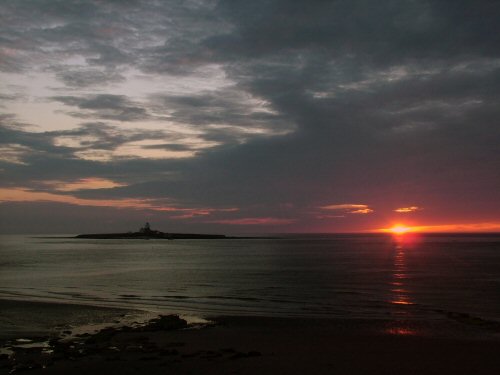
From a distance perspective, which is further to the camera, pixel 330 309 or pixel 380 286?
pixel 380 286

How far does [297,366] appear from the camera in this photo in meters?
16.9

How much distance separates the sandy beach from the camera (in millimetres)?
16484

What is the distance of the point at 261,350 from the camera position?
19297 millimetres

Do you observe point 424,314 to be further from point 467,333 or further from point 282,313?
point 282,313

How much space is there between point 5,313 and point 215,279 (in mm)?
27657

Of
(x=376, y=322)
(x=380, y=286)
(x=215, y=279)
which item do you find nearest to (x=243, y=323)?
(x=376, y=322)

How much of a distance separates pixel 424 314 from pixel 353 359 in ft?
45.3

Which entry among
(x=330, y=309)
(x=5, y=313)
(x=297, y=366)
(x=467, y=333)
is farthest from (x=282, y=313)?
(x=5, y=313)

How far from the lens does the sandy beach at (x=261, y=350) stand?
1648 centimetres

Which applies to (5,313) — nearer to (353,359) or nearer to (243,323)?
(243,323)

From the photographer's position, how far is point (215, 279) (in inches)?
2092

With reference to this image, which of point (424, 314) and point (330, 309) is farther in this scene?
point (330, 309)

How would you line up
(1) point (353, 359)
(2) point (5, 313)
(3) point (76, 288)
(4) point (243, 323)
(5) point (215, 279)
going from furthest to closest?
(5) point (215, 279) → (3) point (76, 288) → (2) point (5, 313) → (4) point (243, 323) → (1) point (353, 359)

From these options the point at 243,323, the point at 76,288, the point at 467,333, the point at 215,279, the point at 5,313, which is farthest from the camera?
the point at 215,279
